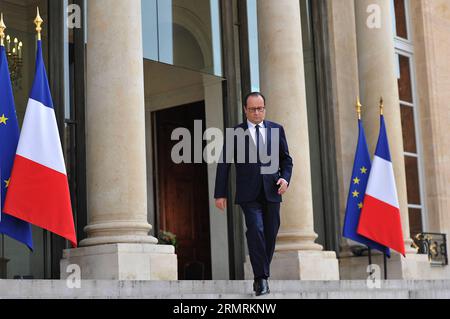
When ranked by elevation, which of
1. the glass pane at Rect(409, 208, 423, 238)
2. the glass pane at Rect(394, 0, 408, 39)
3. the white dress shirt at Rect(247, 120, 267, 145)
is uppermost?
the glass pane at Rect(394, 0, 408, 39)

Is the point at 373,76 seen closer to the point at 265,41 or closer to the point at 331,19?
the point at 331,19

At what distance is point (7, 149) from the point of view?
30.7ft

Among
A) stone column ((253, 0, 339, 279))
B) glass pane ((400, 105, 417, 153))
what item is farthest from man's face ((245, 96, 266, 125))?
glass pane ((400, 105, 417, 153))

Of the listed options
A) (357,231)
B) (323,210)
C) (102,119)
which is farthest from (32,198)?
(323,210)

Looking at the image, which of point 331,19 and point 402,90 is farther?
point 402,90

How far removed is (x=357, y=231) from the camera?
534 inches

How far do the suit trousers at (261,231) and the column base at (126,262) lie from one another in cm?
225

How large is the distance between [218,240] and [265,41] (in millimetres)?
3857

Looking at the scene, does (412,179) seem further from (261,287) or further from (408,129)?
(261,287)

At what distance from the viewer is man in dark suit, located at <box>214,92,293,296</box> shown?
310 inches

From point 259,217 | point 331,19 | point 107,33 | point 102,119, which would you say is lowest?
point 259,217

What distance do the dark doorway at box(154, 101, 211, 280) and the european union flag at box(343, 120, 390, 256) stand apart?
207 inches

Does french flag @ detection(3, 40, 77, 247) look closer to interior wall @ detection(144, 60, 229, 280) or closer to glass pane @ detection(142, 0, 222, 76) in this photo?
glass pane @ detection(142, 0, 222, 76)
